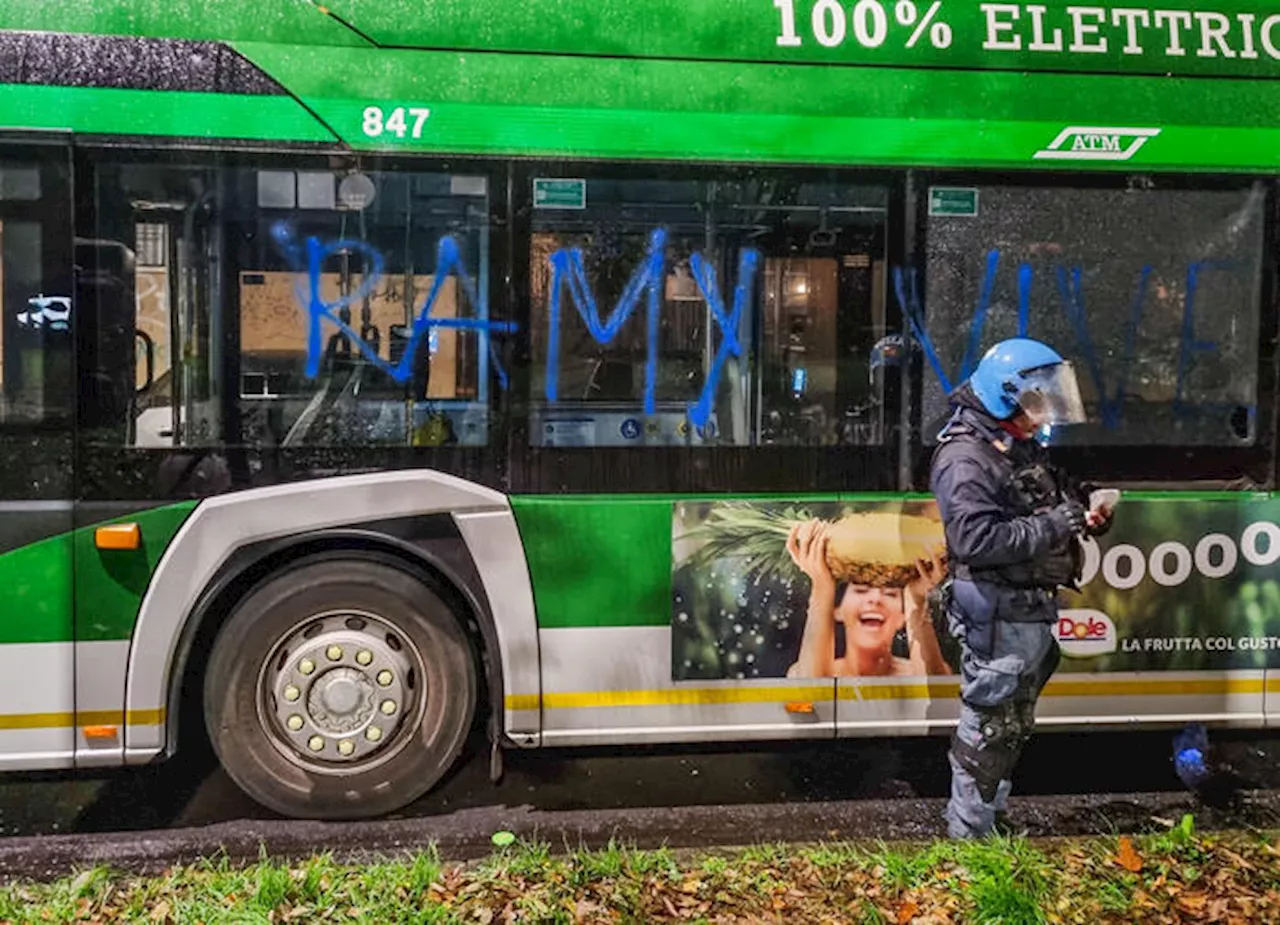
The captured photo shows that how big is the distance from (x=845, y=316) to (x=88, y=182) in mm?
2937

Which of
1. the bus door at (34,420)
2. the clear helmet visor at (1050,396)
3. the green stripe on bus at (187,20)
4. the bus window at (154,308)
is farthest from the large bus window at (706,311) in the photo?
the bus door at (34,420)

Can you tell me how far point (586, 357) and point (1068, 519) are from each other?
1917mm

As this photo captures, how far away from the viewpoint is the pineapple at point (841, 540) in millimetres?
5012

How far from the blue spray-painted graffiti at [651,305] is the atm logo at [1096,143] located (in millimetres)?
1314

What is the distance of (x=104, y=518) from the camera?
4688 millimetres

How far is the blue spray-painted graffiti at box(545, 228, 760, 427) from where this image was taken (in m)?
4.93

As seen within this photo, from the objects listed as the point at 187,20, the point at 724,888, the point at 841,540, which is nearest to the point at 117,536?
the point at 187,20

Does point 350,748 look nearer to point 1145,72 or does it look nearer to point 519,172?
point 519,172

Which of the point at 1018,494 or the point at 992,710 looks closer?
the point at 1018,494

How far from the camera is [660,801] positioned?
5.36 meters

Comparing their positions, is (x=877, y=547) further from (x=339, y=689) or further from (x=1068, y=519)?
(x=339, y=689)

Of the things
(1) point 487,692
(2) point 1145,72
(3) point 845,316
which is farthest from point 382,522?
(2) point 1145,72

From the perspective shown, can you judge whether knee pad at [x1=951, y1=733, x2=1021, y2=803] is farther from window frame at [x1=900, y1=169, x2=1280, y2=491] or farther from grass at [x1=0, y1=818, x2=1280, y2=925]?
window frame at [x1=900, y1=169, x2=1280, y2=491]

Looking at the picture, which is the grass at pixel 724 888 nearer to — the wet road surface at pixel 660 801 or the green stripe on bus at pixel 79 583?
the wet road surface at pixel 660 801
